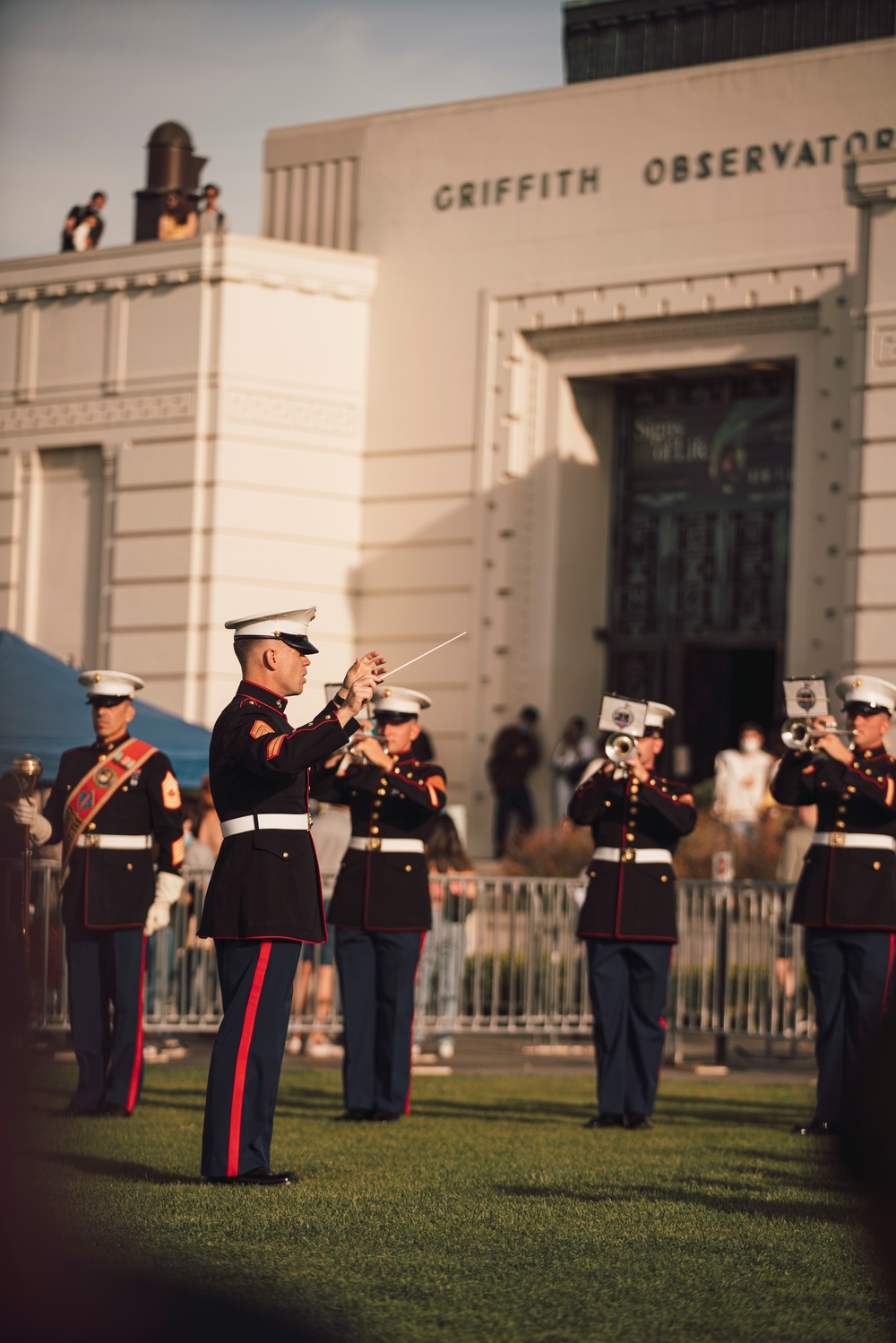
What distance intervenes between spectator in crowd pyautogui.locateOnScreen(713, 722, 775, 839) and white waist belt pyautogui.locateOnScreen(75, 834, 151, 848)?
11.0 meters

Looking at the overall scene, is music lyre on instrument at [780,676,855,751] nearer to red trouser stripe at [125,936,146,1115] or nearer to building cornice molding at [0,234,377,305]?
red trouser stripe at [125,936,146,1115]

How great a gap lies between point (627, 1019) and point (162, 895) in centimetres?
238

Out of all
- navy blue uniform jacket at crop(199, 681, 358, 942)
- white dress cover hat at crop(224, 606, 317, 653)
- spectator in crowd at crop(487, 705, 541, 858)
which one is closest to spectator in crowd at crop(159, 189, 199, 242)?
spectator in crowd at crop(487, 705, 541, 858)

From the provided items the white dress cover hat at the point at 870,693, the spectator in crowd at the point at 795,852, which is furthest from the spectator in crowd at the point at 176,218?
the white dress cover hat at the point at 870,693

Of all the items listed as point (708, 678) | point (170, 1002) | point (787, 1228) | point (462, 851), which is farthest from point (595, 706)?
point (787, 1228)

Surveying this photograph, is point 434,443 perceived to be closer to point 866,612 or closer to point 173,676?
point 173,676

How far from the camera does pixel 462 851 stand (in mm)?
14688

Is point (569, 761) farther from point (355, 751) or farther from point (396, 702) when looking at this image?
point (355, 751)

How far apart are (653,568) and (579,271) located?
3786 millimetres

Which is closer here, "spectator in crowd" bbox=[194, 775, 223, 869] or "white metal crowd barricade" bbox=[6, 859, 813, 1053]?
"white metal crowd barricade" bbox=[6, 859, 813, 1053]

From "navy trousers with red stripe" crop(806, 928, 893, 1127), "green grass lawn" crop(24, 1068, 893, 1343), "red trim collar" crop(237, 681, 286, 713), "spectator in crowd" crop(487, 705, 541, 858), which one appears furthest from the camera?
"spectator in crowd" crop(487, 705, 541, 858)

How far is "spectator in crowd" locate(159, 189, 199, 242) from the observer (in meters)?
25.3

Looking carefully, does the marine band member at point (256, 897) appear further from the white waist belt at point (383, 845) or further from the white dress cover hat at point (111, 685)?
the white waist belt at point (383, 845)

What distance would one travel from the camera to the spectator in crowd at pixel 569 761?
74.3 ft
